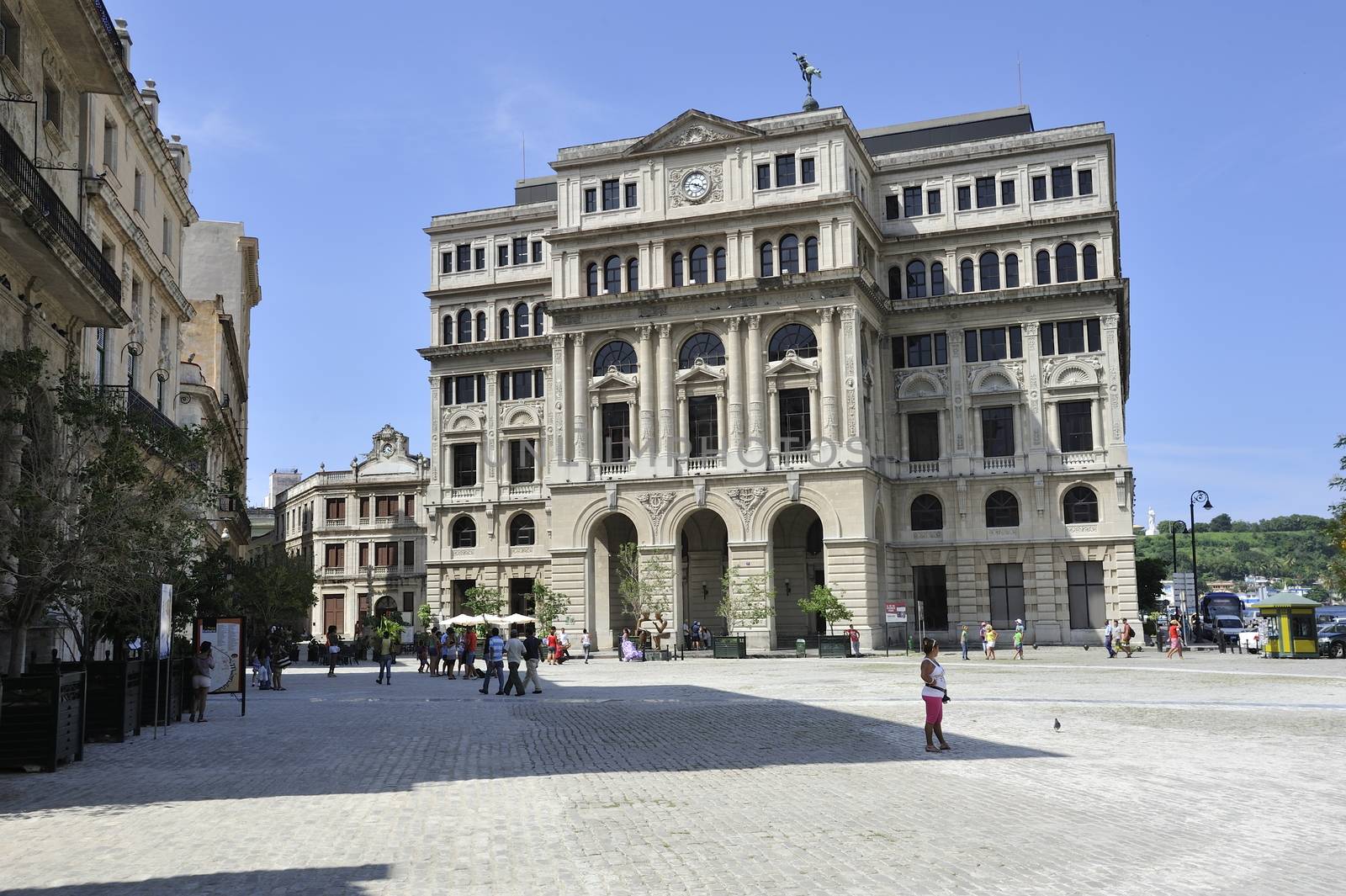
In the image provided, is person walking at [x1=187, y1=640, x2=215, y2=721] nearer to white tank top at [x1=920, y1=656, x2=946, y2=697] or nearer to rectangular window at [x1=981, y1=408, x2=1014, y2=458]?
white tank top at [x1=920, y1=656, x2=946, y2=697]

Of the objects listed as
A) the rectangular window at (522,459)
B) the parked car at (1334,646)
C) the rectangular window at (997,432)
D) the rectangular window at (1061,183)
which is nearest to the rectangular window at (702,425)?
the rectangular window at (522,459)

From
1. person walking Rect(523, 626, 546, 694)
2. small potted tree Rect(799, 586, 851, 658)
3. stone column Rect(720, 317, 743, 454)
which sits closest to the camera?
person walking Rect(523, 626, 546, 694)

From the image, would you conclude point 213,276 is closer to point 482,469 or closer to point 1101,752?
point 482,469

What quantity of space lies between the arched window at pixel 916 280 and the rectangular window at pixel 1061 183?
756cm

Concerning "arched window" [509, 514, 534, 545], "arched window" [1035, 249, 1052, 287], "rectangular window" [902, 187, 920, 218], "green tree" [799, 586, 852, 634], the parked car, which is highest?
"rectangular window" [902, 187, 920, 218]

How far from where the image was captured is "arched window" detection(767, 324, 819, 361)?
199 feet

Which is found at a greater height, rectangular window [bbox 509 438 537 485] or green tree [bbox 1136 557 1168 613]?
rectangular window [bbox 509 438 537 485]

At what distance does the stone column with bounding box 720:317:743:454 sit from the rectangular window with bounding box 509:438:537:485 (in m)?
15.5

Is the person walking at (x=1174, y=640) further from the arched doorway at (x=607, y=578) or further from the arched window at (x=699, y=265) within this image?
the arched window at (x=699, y=265)

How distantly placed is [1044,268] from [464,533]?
36.2 m

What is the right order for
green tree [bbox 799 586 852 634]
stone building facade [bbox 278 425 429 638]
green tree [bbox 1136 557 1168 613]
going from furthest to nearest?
green tree [bbox 1136 557 1168 613]
stone building facade [bbox 278 425 429 638]
green tree [bbox 799 586 852 634]

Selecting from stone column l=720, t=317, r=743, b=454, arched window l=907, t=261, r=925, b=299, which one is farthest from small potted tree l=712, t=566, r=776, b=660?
arched window l=907, t=261, r=925, b=299

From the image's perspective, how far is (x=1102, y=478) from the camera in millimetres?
61062

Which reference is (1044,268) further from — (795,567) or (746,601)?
(746,601)
